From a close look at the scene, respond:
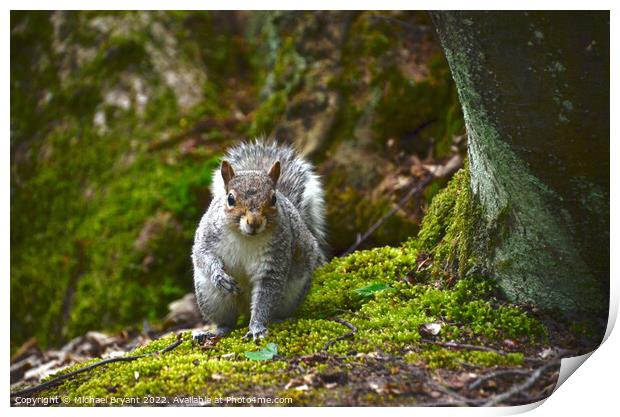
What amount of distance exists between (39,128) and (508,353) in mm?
2266

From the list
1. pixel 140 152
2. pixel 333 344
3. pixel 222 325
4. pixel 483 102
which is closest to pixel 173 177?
pixel 140 152

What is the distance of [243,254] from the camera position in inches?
103

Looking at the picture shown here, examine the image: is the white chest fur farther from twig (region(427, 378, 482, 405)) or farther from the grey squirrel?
twig (region(427, 378, 482, 405))

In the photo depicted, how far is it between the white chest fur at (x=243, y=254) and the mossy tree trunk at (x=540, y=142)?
0.84 m

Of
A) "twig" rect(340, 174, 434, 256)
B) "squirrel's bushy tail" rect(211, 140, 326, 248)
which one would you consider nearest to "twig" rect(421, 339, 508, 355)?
"squirrel's bushy tail" rect(211, 140, 326, 248)

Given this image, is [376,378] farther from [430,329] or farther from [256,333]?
[256,333]

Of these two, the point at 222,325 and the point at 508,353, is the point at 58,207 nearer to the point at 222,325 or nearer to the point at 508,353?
the point at 222,325

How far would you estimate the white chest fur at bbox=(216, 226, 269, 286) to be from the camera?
2.59 metres

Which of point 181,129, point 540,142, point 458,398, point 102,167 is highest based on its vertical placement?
point 181,129

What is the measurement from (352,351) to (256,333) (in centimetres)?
44

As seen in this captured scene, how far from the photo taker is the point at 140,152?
3.78 meters

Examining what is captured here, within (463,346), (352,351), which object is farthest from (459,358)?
(352,351)

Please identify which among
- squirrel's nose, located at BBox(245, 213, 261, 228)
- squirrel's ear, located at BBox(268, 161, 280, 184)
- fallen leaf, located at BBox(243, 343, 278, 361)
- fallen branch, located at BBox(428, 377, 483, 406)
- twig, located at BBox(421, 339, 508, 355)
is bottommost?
fallen branch, located at BBox(428, 377, 483, 406)

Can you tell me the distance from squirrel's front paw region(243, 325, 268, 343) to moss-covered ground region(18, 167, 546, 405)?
3 cm
